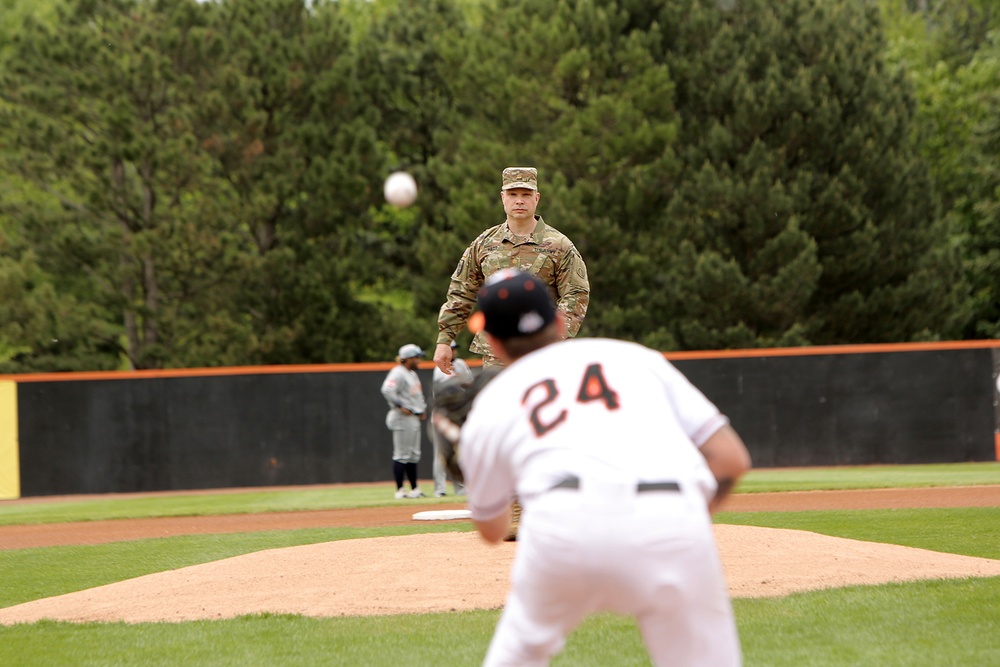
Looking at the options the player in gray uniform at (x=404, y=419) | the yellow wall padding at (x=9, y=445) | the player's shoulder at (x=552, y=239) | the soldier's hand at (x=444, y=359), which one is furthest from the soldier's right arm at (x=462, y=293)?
the yellow wall padding at (x=9, y=445)

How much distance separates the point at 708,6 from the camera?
3206 centimetres

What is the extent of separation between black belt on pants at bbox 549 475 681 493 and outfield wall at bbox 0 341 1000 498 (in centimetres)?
1751

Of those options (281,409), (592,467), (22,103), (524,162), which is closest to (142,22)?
(22,103)

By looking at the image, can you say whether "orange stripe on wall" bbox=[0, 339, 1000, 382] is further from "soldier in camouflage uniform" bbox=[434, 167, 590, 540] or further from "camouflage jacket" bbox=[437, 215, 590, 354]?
"soldier in camouflage uniform" bbox=[434, 167, 590, 540]

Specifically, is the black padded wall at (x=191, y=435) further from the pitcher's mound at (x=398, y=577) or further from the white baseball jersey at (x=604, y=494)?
the white baseball jersey at (x=604, y=494)

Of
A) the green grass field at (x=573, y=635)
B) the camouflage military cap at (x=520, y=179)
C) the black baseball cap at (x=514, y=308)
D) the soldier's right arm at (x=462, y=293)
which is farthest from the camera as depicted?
the soldier's right arm at (x=462, y=293)

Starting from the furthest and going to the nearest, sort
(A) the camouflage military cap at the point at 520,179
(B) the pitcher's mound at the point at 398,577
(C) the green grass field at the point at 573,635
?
(A) the camouflage military cap at the point at 520,179
(B) the pitcher's mound at the point at 398,577
(C) the green grass field at the point at 573,635

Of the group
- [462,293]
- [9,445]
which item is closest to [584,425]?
[462,293]

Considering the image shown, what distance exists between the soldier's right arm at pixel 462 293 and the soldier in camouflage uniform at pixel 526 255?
13 mm

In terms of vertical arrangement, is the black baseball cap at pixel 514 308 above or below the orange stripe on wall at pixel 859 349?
above

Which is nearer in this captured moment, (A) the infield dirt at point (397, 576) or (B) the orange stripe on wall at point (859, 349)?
(A) the infield dirt at point (397, 576)

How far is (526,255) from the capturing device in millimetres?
7840

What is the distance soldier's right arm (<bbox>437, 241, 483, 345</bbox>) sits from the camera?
317 inches

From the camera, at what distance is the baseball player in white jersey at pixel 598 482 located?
292cm
